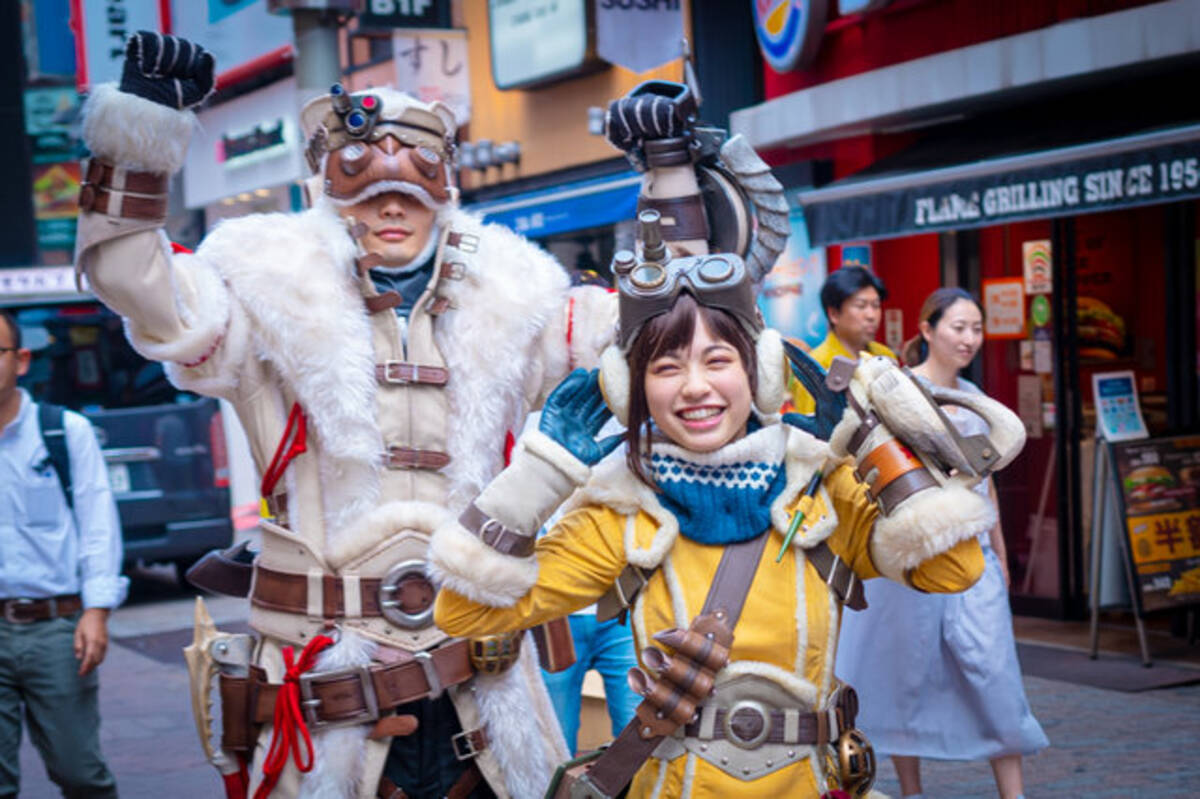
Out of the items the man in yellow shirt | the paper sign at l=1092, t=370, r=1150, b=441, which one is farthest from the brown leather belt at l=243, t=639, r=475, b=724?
the paper sign at l=1092, t=370, r=1150, b=441

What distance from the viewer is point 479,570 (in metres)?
2.83

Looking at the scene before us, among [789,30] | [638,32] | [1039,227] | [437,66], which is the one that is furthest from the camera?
[437,66]

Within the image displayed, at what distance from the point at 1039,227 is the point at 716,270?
7108mm

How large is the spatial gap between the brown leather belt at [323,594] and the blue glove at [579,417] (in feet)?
2.72

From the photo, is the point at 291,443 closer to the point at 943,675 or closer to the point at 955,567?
the point at 955,567

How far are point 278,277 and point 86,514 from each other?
1.99 m

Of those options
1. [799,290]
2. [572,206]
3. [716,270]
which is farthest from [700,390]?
[572,206]

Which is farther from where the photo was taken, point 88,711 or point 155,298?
point 88,711

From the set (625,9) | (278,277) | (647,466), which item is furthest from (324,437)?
(625,9)

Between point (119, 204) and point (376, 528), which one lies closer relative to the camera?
point (119, 204)

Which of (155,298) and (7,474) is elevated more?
(155,298)

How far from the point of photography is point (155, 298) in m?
3.33

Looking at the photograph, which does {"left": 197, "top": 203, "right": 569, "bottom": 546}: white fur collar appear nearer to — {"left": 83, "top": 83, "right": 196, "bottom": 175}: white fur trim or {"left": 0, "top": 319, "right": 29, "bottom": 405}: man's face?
{"left": 83, "top": 83, "right": 196, "bottom": 175}: white fur trim

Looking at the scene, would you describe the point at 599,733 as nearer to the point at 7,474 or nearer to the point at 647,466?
the point at 7,474
